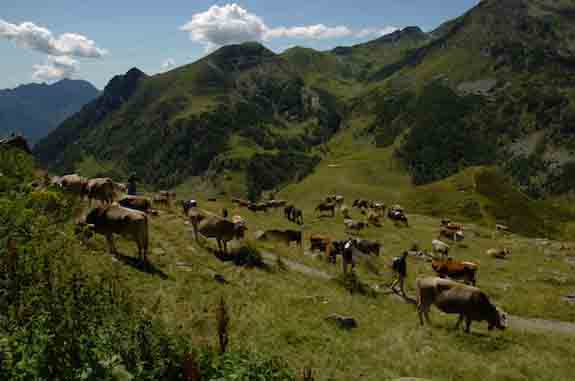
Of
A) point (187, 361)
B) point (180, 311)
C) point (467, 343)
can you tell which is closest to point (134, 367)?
point (187, 361)

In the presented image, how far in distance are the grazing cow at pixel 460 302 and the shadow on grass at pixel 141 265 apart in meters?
12.6

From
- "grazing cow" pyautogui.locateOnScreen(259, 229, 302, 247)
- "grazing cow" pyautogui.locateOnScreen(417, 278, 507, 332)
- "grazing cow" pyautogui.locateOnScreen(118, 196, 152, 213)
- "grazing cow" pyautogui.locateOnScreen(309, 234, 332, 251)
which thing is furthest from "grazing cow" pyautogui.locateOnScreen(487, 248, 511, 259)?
"grazing cow" pyautogui.locateOnScreen(118, 196, 152, 213)

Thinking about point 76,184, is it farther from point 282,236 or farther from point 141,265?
point 282,236

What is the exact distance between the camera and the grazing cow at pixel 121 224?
696 inches

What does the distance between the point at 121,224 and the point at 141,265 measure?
2.27 metres

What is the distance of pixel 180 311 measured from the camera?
12805 millimetres

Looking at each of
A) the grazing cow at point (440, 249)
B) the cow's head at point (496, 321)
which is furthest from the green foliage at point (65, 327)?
the grazing cow at point (440, 249)

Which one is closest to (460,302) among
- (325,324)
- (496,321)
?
(496,321)

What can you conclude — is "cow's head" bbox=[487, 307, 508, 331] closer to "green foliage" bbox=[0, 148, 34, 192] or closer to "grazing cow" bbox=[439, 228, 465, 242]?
"green foliage" bbox=[0, 148, 34, 192]

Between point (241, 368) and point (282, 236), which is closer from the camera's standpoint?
point (241, 368)

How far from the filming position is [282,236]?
1353 inches

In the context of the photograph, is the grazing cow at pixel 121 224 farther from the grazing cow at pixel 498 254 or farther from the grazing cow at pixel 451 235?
the grazing cow at pixel 451 235

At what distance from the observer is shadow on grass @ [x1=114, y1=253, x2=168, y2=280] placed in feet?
54.0

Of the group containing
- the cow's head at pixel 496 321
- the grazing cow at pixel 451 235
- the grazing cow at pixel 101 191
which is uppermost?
the grazing cow at pixel 101 191
